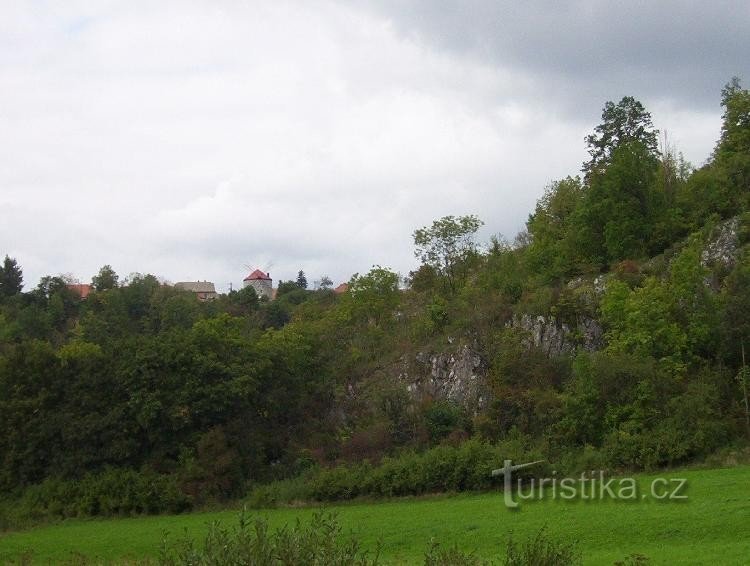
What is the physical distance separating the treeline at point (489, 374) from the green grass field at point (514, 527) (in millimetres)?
4025

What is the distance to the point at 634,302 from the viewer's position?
39.7m

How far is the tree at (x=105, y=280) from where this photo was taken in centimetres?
10115

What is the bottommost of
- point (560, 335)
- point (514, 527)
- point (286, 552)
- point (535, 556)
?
point (514, 527)

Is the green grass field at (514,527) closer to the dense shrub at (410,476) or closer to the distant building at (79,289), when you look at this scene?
the dense shrub at (410,476)

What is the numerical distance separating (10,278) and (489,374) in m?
73.6

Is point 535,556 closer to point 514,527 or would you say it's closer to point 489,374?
point 514,527

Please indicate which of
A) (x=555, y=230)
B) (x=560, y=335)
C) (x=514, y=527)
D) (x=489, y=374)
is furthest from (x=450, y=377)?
(x=514, y=527)

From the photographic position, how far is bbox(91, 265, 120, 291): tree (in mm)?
101150

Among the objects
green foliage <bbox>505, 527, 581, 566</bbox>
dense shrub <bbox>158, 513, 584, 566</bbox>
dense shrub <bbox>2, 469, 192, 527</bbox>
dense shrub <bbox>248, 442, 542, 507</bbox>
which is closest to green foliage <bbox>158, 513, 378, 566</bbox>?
dense shrub <bbox>158, 513, 584, 566</bbox>

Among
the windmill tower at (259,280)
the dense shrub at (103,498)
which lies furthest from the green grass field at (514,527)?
the windmill tower at (259,280)

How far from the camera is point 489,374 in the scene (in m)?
43.8

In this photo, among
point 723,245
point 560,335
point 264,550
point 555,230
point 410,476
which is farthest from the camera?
point 555,230

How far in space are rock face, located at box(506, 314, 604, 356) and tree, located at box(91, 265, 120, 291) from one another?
226 ft

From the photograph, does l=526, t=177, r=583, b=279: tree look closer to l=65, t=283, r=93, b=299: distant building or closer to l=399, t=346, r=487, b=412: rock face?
l=399, t=346, r=487, b=412: rock face
